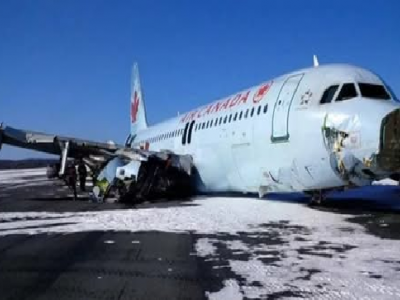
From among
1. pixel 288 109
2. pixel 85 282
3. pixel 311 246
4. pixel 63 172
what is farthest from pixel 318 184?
pixel 63 172

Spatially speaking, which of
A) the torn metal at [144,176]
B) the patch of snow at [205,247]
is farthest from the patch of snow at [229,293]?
the torn metal at [144,176]

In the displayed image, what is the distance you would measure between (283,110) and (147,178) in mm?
7466

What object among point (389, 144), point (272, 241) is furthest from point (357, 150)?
point (272, 241)

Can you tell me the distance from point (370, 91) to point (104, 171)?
10.5 metres

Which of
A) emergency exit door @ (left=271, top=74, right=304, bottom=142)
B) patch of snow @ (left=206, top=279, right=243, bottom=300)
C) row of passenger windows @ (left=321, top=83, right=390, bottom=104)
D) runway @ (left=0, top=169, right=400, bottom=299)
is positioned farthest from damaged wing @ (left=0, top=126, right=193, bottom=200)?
patch of snow @ (left=206, top=279, right=243, bottom=300)

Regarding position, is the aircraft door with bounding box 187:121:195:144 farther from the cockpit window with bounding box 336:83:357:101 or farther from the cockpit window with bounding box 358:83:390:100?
the cockpit window with bounding box 358:83:390:100

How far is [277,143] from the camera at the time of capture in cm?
1305

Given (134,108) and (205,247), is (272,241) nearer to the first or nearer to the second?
(205,247)

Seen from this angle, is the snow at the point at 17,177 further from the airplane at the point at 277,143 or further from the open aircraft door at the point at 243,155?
the open aircraft door at the point at 243,155

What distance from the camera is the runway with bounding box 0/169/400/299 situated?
525 cm

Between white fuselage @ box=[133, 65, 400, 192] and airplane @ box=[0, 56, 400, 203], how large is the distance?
0.08 feet

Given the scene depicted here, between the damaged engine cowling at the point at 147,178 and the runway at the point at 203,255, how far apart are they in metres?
5.03

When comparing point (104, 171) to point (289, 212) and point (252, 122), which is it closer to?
point (252, 122)

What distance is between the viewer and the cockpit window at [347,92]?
456 inches
